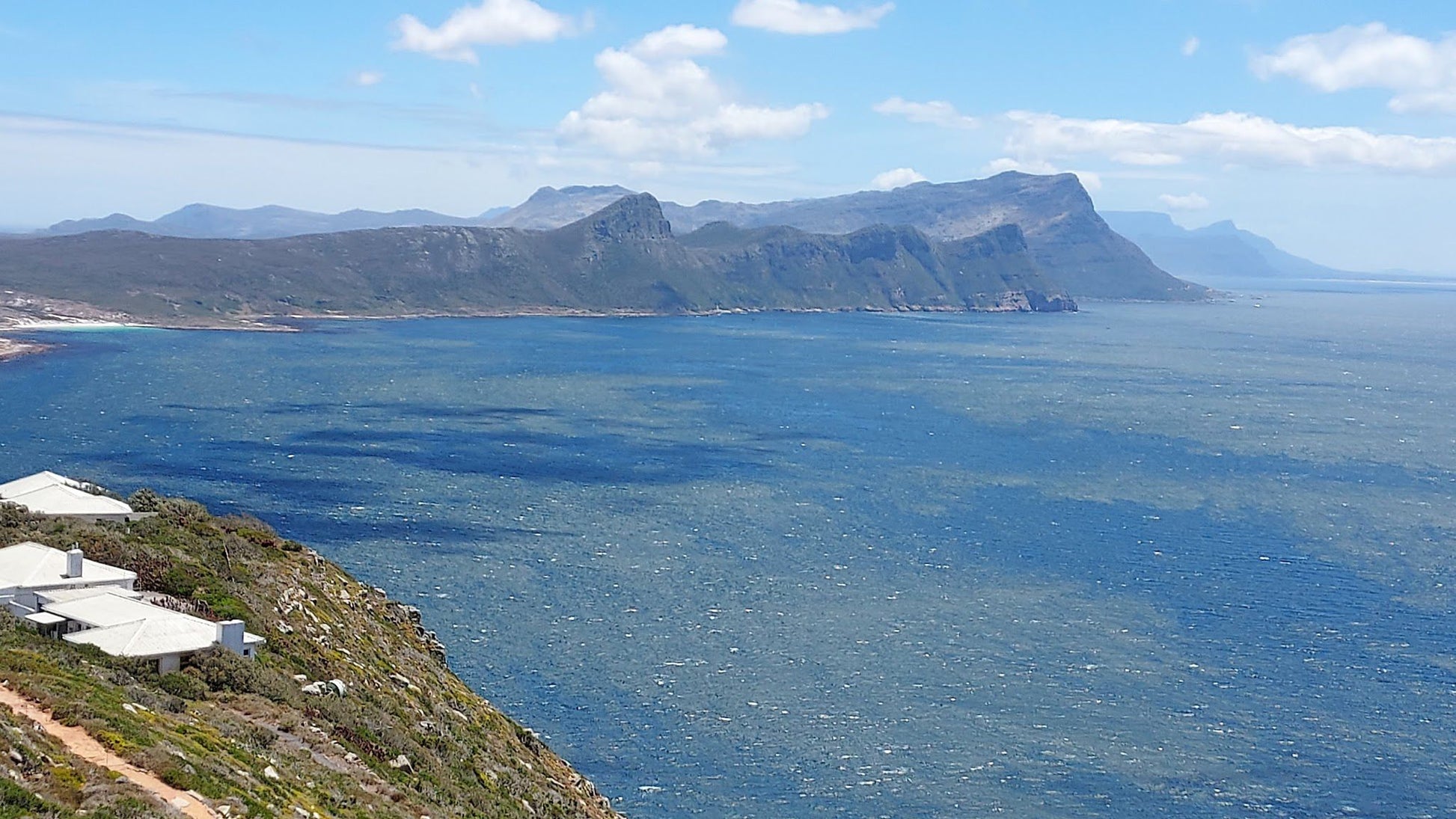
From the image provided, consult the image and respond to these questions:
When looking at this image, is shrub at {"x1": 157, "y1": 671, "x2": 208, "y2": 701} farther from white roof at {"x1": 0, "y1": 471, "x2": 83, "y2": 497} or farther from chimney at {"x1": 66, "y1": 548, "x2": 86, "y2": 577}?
white roof at {"x1": 0, "y1": 471, "x2": 83, "y2": 497}

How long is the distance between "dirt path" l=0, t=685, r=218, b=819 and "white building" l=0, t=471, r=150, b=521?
2998cm

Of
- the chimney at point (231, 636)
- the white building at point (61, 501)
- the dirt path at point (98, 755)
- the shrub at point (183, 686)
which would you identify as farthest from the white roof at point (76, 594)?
the white building at point (61, 501)

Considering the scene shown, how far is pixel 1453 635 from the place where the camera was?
272 feet

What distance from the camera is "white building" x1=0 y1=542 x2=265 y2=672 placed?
4003 centimetres

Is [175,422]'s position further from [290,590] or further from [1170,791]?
[1170,791]

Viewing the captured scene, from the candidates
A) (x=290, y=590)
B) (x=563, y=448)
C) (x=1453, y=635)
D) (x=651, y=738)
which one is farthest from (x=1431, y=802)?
(x=563, y=448)

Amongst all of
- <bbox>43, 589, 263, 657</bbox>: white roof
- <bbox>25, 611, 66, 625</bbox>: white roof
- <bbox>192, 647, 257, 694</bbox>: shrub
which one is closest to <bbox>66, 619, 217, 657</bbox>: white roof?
<bbox>43, 589, 263, 657</bbox>: white roof

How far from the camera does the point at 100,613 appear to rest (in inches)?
1656

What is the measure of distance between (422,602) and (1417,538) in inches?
3343

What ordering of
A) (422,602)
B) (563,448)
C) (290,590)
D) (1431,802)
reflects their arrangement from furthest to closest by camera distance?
(563,448)
(422,602)
(1431,802)
(290,590)

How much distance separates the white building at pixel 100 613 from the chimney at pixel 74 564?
0.03 meters

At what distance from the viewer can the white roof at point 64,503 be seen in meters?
60.2

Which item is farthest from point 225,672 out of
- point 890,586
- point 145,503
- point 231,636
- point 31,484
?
point 890,586

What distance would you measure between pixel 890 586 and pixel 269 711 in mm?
58885
